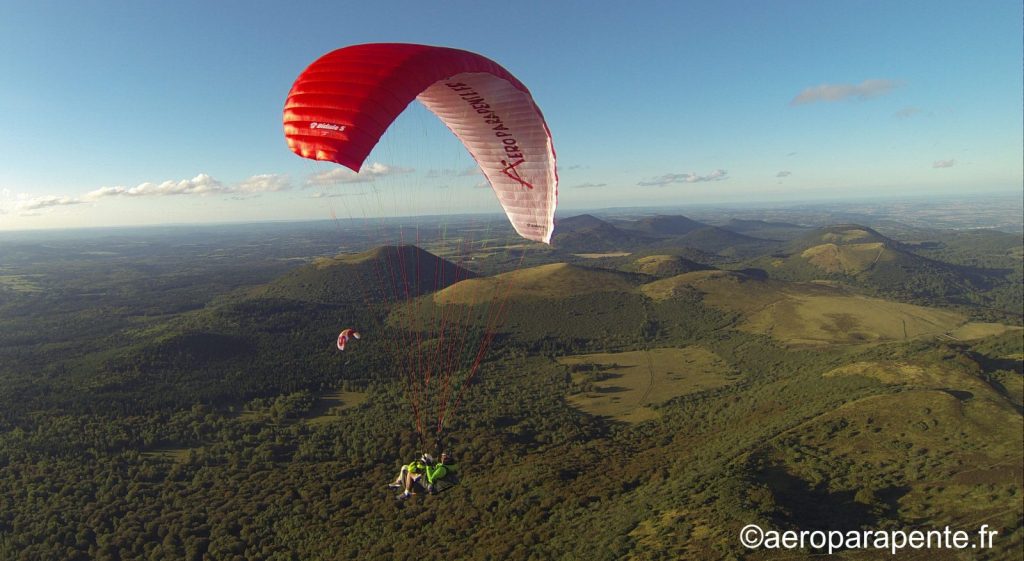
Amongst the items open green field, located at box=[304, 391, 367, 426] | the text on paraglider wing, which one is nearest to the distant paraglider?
the text on paraglider wing

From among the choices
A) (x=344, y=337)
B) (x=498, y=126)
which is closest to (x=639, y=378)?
(x=344, y=337)

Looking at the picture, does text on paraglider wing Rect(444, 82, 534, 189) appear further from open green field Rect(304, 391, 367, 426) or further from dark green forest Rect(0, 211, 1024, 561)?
open green field Rect(304, 391, 367, 426)

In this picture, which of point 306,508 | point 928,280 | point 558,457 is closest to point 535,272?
point 558,457

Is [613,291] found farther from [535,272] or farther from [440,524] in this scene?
[440,524]

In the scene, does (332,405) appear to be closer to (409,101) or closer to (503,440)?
(503,440)

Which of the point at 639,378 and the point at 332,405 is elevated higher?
the point at 332,405

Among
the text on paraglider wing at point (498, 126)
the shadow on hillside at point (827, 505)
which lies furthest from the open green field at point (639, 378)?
the text on paraglider wing at point (498, 126)

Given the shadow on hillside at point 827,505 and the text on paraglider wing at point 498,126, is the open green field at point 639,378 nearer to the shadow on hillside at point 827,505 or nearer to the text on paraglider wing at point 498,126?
the shadow on hillside at point 827,505
